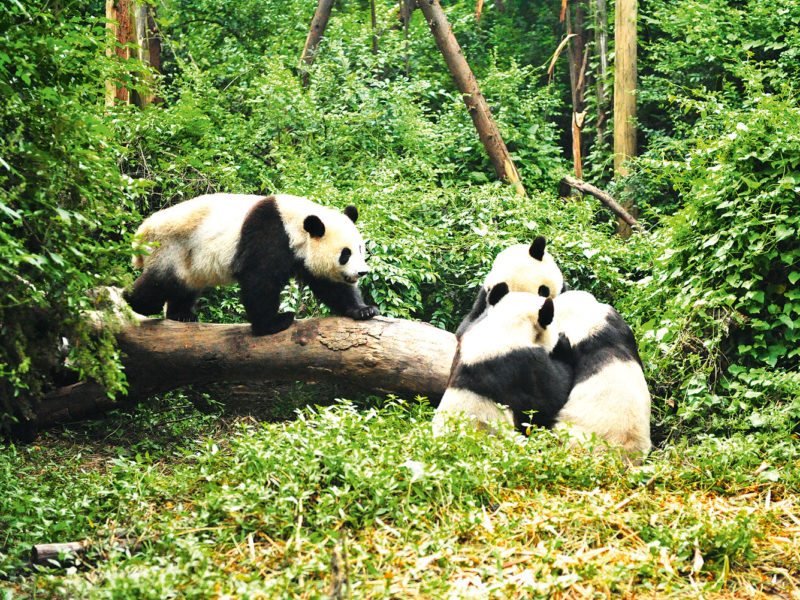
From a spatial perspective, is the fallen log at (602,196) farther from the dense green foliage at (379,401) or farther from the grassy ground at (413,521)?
the grassy ground at (413,521)

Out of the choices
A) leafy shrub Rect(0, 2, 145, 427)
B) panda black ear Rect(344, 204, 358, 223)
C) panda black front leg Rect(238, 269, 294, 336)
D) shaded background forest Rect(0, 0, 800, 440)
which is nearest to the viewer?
leafy shrub Rect(0, 2, 145, 427)

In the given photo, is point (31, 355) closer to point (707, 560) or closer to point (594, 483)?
point (594, 483)

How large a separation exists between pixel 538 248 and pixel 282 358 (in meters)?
2.26

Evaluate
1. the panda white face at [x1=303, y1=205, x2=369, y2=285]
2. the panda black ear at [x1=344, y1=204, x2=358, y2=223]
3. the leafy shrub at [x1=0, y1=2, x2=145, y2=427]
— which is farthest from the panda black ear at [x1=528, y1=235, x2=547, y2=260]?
the leafy shrub at [x1=0, y1=2, x2=145, y2=427]

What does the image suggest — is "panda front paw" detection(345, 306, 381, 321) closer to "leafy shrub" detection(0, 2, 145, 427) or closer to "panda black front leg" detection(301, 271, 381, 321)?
"panda black front leg" detection(301, 271, 381, 321)

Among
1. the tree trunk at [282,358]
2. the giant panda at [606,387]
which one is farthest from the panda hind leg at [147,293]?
the giant panda at [606,387]

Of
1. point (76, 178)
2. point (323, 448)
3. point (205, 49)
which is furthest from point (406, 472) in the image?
point (205, 49)

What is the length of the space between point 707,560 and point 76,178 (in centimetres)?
369

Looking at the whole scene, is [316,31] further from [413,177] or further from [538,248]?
[538,248]

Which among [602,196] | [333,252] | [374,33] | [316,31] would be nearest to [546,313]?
Answer: [333,252]

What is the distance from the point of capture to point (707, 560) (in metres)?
3.39

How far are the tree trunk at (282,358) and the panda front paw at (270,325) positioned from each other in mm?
46

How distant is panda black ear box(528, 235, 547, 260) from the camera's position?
582cm

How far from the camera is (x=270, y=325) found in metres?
5.82
